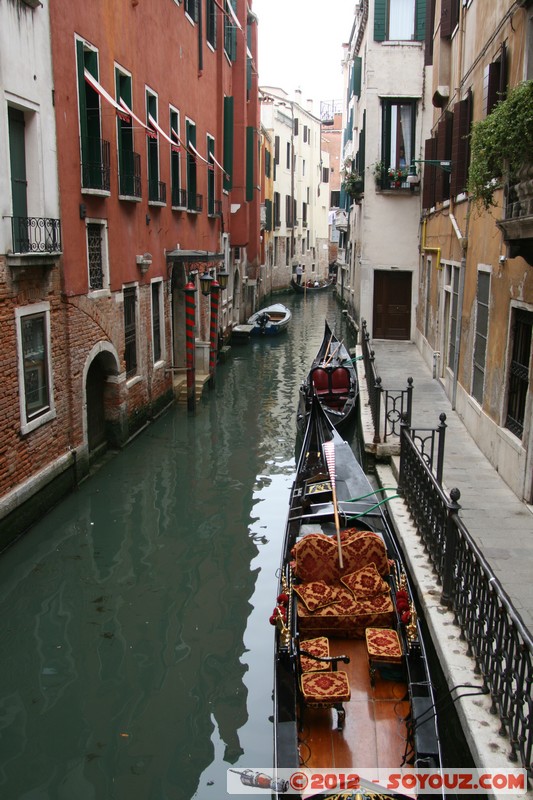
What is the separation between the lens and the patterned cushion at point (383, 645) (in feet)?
13.9

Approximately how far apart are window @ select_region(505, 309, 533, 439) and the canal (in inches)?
107

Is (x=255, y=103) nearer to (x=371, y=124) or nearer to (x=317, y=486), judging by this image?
(x=371, y=124)

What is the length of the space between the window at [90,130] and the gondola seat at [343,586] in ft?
18.2

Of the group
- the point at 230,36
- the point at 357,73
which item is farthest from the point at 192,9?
the point at 357,73

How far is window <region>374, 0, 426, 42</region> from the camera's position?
1579 cm

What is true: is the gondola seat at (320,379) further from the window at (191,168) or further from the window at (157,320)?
the window at (191,168)

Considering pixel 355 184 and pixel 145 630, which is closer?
pixel 145 630

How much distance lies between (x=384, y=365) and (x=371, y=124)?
592 centimetres

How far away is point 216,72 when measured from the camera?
55.1 ft

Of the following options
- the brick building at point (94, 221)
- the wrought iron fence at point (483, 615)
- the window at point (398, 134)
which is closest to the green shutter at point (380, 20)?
the window at point (398, 134)

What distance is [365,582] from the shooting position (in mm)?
4969

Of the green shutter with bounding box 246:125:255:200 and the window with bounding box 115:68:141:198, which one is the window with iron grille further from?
the green shutter with bounding box 246:125:255:200

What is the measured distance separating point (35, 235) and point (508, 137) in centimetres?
452

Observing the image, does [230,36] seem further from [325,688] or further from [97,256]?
[325,688]
